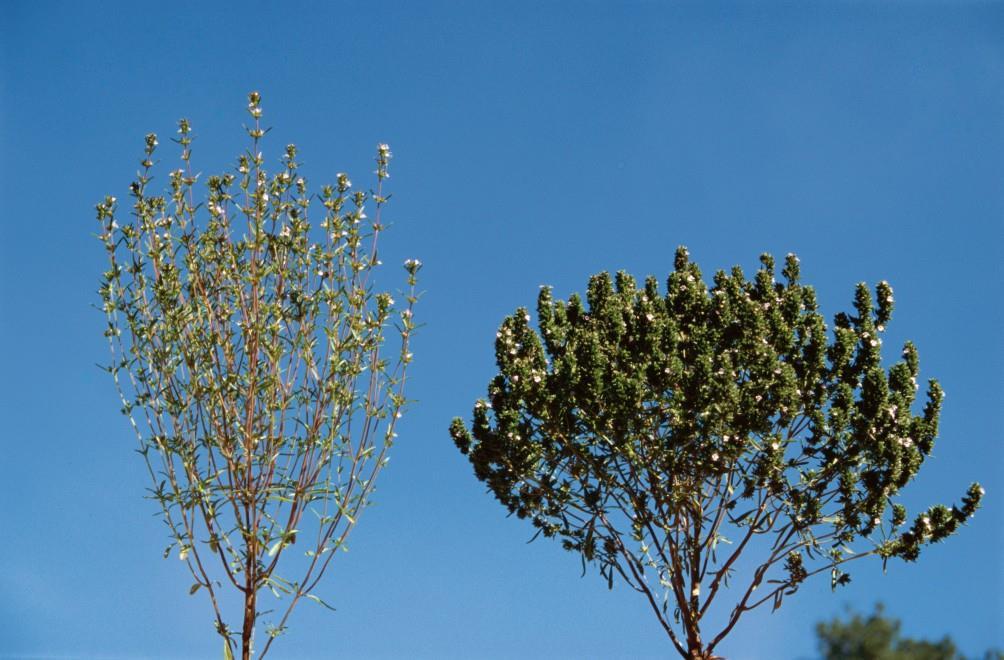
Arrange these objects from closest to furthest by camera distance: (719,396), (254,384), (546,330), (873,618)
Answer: (254,384), (719,396), (546,330), (873,618)

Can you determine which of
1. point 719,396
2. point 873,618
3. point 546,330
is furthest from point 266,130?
point 873,618

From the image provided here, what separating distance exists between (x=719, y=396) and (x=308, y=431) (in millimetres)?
4186

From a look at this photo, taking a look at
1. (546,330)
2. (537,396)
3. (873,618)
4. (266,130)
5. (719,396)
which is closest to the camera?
(266,130)

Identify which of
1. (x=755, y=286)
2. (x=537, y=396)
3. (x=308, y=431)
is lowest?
(x=308, y=431)

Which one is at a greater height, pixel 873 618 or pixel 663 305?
pixel 663 305

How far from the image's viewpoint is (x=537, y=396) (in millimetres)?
9516

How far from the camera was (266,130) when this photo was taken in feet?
26.8

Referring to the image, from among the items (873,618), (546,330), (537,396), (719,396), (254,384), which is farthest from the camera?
(873,618)

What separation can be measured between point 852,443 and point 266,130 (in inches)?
273

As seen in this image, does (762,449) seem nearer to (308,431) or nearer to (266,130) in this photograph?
(308,431)

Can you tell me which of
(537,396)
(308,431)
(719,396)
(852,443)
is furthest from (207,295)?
(852,443)

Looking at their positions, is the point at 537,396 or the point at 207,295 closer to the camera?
the point at 207,295

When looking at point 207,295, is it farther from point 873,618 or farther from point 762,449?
point 873,618

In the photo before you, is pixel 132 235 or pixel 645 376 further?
pixel 645 376
